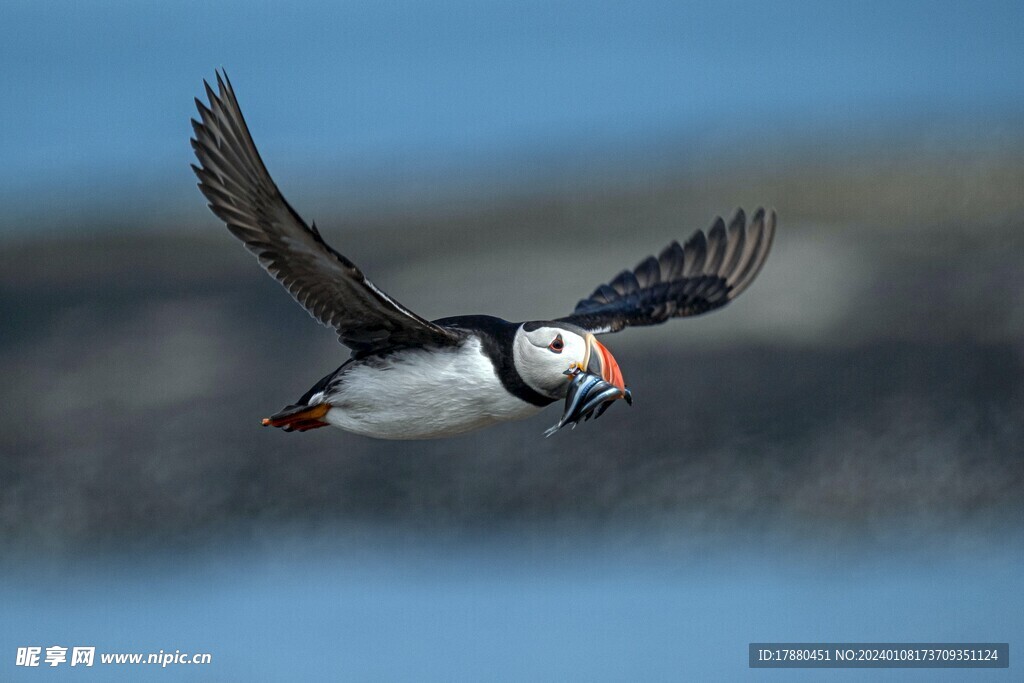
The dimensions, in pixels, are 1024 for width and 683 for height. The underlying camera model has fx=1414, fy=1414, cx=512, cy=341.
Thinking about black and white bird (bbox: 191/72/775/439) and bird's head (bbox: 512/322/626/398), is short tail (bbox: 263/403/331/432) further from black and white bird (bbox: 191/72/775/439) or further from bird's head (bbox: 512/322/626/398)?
bird's head (bbox: 512/322/626/398)

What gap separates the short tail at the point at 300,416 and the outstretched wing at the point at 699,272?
1767 mm

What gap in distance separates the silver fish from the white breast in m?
0.33

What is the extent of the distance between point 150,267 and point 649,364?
5054 mm

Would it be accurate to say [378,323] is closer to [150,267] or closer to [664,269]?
[664,269]

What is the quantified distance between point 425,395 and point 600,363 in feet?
2.35

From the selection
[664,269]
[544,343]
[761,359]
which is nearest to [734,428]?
[761,359]

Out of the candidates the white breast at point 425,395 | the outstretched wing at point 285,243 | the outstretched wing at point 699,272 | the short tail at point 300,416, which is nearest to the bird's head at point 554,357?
the white breast at point 425,395

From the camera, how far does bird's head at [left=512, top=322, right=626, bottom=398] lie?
18.3 ft

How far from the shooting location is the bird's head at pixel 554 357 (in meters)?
5.59

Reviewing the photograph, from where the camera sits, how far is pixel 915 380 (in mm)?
13984

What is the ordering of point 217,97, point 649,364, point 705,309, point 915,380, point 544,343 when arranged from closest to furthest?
point 217,97
point 544,343
point 705,309
point 649,364
point 915,380

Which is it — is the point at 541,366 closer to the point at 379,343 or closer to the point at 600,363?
the point at 600,363

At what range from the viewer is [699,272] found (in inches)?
294

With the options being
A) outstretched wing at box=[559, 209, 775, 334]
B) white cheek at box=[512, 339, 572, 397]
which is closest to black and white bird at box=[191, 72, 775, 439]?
white cheek at box=[512, 339, 572, 397]
